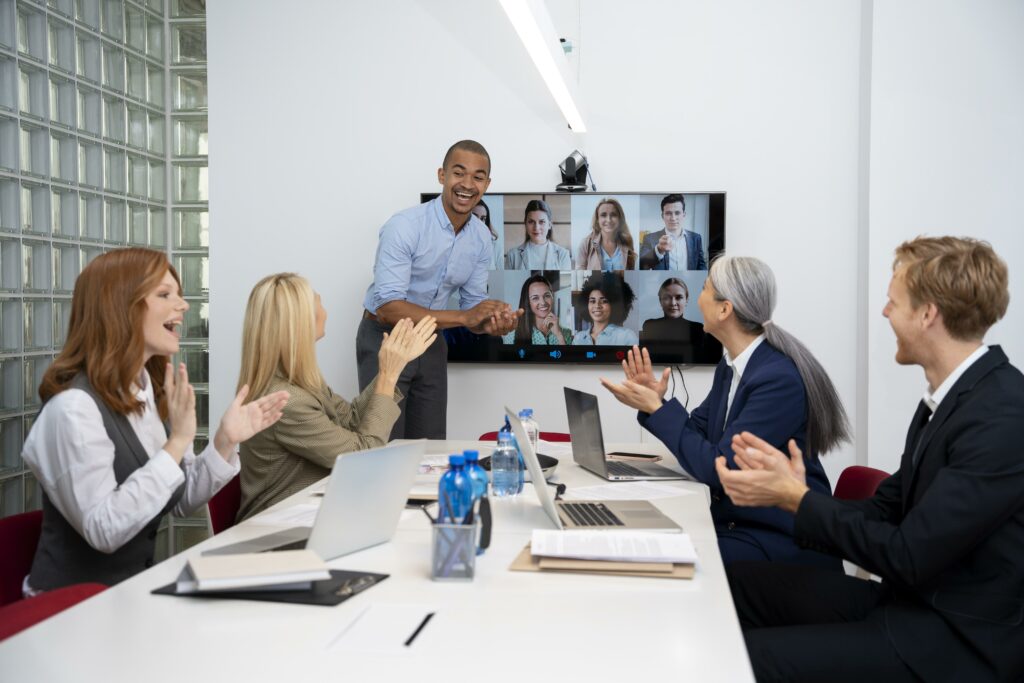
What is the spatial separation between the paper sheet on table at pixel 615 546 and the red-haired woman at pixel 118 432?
909mm

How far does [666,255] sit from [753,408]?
2.17 m

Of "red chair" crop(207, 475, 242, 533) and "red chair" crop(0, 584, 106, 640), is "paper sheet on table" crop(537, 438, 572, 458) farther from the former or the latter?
"red chair" crop(0, 584, 106, 640)

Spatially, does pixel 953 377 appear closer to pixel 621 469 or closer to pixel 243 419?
pixel 621 469

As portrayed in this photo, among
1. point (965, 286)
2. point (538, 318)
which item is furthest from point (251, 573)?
point (538, 318)

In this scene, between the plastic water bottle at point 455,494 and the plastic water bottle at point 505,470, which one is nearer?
the plastic water bottle at point 455,494

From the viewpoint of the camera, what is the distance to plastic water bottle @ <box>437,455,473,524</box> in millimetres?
1760

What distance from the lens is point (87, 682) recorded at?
125 centimetres

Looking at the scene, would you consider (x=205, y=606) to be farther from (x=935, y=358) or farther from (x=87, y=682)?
(x=935, y=358)

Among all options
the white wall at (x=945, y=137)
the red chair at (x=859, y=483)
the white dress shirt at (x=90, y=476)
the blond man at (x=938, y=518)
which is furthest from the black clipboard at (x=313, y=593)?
the white wall at (x=945, y=137)

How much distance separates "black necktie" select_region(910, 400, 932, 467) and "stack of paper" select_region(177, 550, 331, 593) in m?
1.28

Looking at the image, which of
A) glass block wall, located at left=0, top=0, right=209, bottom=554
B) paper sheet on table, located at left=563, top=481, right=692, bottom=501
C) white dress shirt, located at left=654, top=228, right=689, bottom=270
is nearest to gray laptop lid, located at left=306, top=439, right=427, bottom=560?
paper sheet on table, located at left=563, top=481, right=692, bottom=501

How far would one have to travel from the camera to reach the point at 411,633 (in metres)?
1.44

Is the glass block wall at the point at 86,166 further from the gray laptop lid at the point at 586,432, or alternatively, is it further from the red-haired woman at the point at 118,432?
the gray laptop lid at the point at 586,432

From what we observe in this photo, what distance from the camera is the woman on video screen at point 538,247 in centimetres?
474
